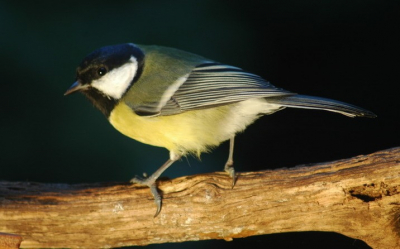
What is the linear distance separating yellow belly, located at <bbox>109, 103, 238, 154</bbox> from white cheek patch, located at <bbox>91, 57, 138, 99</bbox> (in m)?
0.10

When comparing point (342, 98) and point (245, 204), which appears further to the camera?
point (342, 98)

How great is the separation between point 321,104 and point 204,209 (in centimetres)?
59

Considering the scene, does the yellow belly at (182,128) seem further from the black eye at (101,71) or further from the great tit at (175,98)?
the black eye at (101,71)

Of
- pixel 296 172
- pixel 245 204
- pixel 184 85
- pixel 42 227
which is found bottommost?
pixel 42 227

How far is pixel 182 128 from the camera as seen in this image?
2.11 m

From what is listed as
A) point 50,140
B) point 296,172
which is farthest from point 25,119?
point 296,172

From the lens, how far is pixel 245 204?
1910 mm

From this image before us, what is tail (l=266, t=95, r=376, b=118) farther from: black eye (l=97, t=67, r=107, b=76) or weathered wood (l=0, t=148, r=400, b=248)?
black eye (l=97, t=67, r=107, b=76)

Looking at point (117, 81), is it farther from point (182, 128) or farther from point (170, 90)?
point (182, 128)

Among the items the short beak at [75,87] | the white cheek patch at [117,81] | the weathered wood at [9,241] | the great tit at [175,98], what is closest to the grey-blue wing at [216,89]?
the great tit at [175,98]

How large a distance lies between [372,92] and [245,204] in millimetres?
1004

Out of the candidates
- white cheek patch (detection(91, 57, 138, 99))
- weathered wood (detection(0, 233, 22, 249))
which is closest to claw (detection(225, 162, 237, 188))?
white cheek patch (detection(91, 57, 138, 99))

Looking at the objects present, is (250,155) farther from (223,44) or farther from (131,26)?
(131,26)

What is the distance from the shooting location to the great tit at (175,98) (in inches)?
83.0
